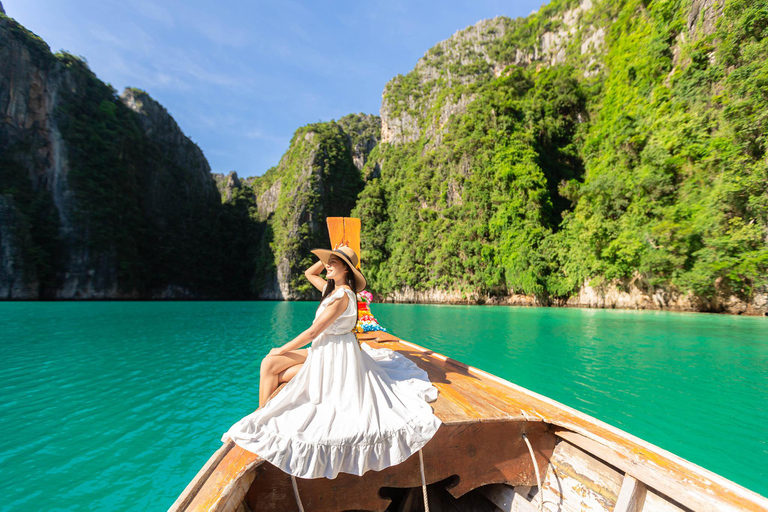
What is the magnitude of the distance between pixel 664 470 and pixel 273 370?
2158 mm

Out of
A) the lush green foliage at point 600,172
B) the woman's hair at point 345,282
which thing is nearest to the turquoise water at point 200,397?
the woman's hair at point 345,282

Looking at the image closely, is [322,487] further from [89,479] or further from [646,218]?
[646,218]

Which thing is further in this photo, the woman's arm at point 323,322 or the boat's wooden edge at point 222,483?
the woman's arm at point 323,322

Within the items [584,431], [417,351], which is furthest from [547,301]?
[584,431]

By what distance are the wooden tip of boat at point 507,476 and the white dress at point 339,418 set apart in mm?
122

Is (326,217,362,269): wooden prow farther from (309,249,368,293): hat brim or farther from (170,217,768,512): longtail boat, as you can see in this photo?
(170,217,768,512): longtail boat

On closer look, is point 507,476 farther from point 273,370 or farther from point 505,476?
point 273,370

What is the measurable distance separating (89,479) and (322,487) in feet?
9.68

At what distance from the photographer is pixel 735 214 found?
47.6ft

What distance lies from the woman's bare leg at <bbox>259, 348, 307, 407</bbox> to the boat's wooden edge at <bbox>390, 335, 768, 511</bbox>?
169cm

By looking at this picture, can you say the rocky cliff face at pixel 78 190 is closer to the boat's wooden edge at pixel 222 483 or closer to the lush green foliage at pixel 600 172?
the lush green foliage at pixel 600 172

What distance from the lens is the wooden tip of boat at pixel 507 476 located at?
126 centimetres

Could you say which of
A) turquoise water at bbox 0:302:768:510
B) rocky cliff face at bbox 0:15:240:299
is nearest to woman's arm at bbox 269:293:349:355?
turquoise water at bbox 0:302:768:510

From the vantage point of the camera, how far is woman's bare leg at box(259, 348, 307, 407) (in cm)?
211
